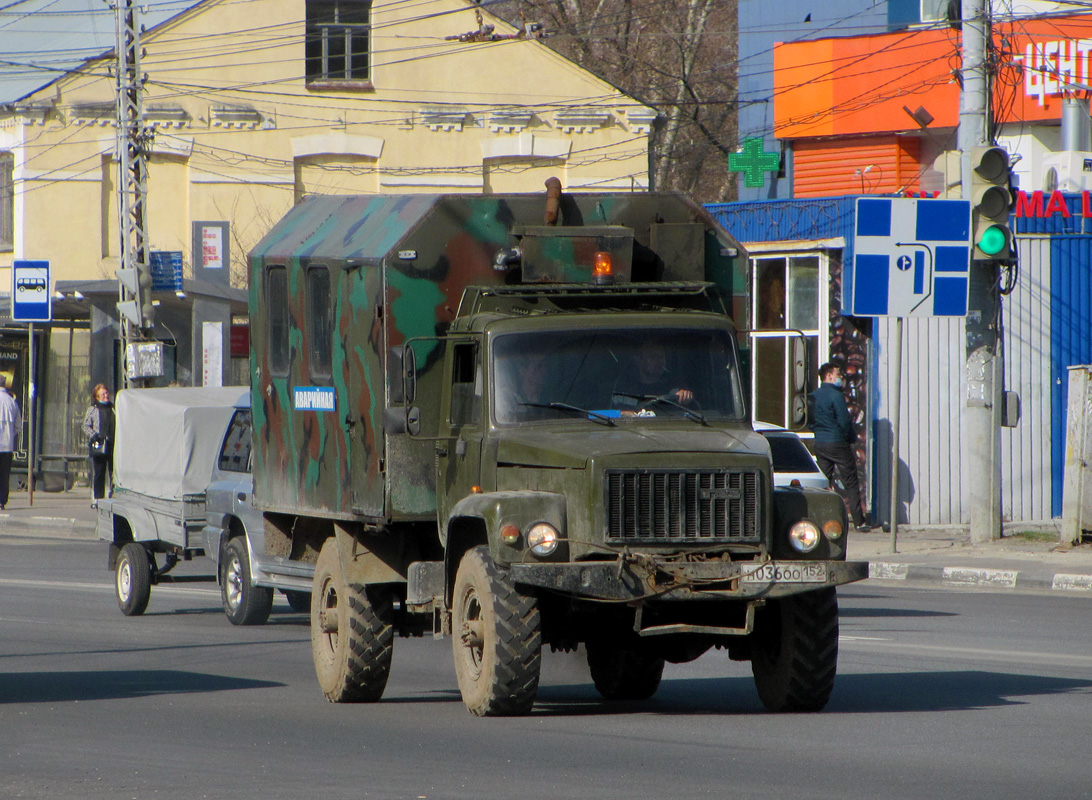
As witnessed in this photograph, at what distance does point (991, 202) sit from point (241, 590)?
30.5ft

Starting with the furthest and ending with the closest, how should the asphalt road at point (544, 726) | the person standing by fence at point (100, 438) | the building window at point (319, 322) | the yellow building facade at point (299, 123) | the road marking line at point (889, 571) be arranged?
the yellow building facade at point (299, 123)
the person standing by fence at point (100, 438)
the road marking line at point (889, 571)
the building window at point (319, 322)
the asphalt road at point (544, 726)

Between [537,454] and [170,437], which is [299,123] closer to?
[170,437]

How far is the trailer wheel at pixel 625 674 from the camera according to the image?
10469 mm

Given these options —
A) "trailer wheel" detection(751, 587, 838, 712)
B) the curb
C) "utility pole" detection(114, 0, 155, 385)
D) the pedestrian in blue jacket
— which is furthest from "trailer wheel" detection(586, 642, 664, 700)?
"utility pole" detection(114, 0, 155, 385)

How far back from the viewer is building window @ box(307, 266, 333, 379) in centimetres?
1066

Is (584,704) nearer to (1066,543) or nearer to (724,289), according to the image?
(724,289)

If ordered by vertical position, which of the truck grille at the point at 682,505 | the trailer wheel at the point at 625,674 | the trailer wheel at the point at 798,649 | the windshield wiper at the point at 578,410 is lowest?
the trailer wheel at the point at 625,674

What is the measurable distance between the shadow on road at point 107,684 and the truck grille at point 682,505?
318 centimetres

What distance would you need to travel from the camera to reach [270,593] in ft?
46.8

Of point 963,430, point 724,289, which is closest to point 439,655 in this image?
point 724,289

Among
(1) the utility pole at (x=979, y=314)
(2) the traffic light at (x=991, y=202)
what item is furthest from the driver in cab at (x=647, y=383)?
(1) the utility pole at (x=979, y=314)

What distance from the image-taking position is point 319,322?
10.8m

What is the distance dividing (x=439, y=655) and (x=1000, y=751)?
546cm

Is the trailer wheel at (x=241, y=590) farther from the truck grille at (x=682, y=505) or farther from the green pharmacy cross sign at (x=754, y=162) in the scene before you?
the green pharmacy cross sign at (x=754, y=162)
